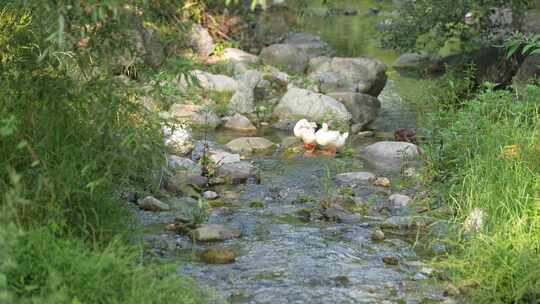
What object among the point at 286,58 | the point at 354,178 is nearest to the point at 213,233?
the point at 354,178

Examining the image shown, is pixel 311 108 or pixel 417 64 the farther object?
pixel 417 64

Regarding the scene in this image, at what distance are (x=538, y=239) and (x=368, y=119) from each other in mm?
6434

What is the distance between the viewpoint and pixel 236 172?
771 centimetres

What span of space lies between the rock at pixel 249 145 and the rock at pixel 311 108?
1.38m

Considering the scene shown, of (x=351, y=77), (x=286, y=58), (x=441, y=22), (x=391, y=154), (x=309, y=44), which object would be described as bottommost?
(x=309, y=44)

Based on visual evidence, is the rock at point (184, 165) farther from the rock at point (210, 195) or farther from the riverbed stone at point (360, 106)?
the riverbed stone at point (360, 106)

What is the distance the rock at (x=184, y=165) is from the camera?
7.36 m

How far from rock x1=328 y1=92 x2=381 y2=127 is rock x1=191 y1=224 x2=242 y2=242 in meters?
5.18

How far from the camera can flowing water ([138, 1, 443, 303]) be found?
501 centimetres

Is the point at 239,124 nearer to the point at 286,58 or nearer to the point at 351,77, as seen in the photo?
the point at 351,77

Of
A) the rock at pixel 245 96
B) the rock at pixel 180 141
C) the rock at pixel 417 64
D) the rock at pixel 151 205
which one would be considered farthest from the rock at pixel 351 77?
the rock at pixel 151 205

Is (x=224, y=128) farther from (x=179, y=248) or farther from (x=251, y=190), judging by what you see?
(x=179, y=248)

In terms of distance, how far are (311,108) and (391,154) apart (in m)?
2.41

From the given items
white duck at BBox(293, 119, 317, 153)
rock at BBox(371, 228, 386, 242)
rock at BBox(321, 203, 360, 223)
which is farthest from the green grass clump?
white duck at BBox(293, 119, 317, 153)
